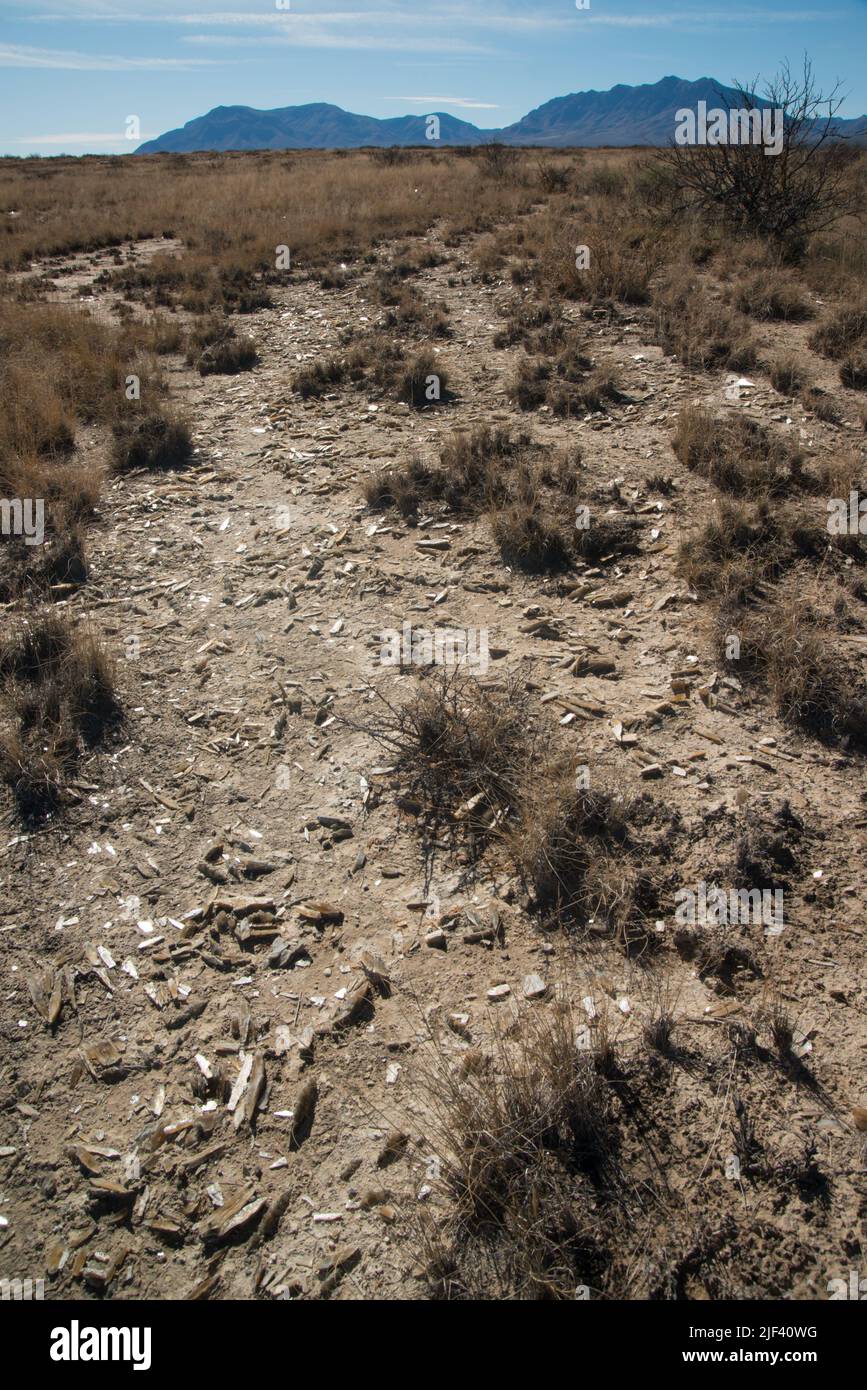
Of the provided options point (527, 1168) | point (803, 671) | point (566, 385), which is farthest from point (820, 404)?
point (527, 1168)

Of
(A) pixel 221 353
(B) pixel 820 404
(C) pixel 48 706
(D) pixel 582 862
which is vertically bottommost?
(D) pixel 582 862

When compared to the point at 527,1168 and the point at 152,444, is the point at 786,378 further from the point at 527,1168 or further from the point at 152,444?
the point at 527,1168

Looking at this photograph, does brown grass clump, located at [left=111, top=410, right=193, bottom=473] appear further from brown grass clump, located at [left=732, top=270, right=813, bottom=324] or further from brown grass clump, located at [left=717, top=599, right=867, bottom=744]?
brown grass clump, located at [left=732, top=270, right=813, bottom=324]

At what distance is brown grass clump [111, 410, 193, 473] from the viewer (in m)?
7.45

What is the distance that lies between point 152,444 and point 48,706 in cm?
381

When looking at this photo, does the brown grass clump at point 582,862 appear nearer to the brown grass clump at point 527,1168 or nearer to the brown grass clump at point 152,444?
the brown grass clump at point 527,1168

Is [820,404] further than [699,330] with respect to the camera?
No

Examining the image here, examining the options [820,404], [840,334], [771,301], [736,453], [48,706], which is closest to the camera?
[48,706]

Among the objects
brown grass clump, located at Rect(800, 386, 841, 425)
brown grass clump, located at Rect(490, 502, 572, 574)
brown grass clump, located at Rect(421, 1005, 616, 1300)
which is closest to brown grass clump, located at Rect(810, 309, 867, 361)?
brown grass clump, located at Rect(800, 386, 841, 425)

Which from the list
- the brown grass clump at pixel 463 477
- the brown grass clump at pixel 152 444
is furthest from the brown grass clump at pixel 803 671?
the brown grass clump at pixel 152 444

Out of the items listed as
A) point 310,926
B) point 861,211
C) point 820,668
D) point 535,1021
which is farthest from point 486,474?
point 861,211

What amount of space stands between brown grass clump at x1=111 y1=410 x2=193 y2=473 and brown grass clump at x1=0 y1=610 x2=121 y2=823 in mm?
2807

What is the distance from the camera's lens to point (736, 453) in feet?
19.7

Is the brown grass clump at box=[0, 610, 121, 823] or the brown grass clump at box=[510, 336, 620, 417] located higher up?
the brown grass clump at box=[510, 336, 620, 417]
